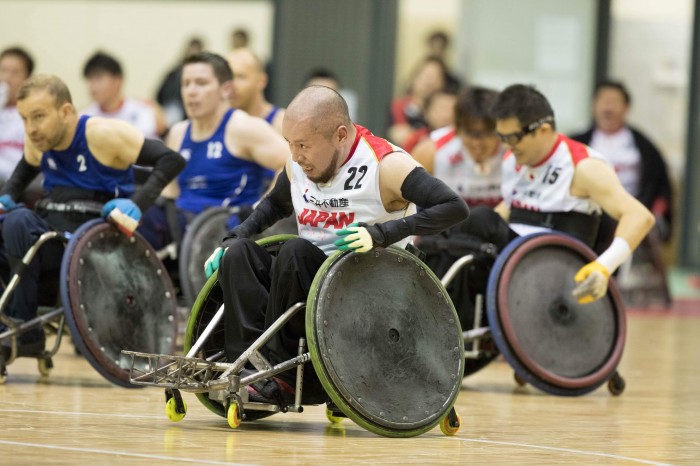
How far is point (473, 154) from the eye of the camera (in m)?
8.53

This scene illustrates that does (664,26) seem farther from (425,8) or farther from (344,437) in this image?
(344,437)

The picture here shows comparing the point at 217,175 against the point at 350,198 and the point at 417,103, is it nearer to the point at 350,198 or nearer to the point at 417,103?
the point at 350,198

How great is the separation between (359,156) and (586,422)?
1552mm

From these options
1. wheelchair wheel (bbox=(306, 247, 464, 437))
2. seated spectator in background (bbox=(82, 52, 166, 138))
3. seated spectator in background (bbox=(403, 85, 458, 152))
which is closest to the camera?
wheelchair wheel (bbox=(306, 247, 464, 437))

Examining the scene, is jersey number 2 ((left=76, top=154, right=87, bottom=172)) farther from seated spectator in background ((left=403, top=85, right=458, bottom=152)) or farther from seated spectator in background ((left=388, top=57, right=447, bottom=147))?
seated spectator in background ((left=388, top=57, right=447, bottom=147))

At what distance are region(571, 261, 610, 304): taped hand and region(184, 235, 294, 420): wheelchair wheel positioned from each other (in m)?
1.73

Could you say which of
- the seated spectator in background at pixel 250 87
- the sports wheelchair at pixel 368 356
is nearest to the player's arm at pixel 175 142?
the seated spectator in background at pixel 250 87

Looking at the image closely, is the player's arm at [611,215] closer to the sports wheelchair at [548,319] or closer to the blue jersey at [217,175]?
the sports wheelchair at [548,319]

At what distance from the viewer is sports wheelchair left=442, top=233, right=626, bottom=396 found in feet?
23.5

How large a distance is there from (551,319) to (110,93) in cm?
550

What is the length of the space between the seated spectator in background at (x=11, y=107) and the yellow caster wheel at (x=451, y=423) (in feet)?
21.3

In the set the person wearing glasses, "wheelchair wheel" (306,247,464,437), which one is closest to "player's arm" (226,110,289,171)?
the person wearing glasses

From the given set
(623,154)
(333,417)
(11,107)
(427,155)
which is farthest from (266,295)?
(623,154)

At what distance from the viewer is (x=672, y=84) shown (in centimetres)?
1767
